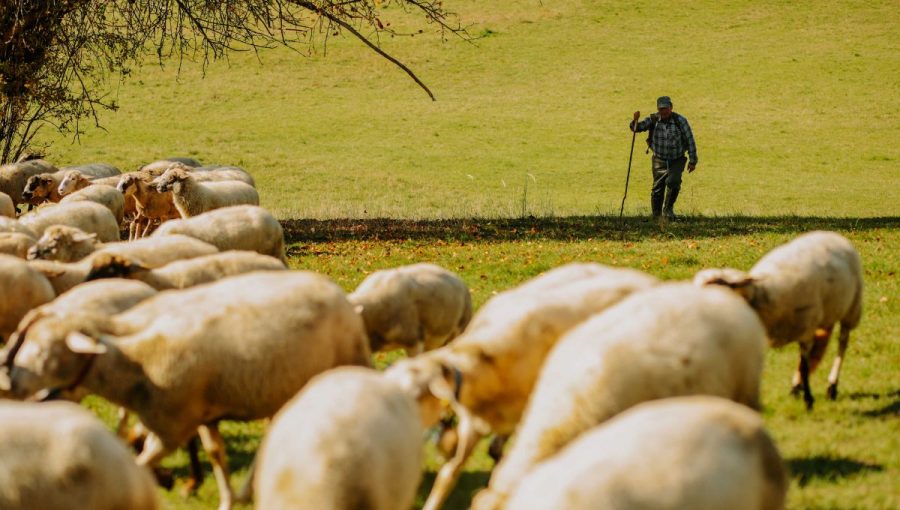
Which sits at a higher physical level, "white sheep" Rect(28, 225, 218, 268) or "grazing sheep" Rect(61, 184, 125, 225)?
"white sheep" Rect(28, 225, 218, 268)

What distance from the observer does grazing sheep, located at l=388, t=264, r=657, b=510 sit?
677 centimetres

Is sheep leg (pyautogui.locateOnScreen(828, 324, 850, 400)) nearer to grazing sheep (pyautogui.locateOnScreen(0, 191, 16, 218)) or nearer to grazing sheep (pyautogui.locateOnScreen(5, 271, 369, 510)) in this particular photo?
grazing sheep (pyautogui.locateOnScreen(5, 271, 369, 510))

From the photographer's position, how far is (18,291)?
9164 millimetres

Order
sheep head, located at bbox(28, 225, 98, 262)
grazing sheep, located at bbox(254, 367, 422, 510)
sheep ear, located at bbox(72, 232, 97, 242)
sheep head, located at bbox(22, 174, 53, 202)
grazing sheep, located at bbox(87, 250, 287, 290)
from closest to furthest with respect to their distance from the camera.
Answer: grazing sheep, located at bbox(254, 367, 422, 510)
grazing sheep, located at bbox(87, 250, 287, 290)
sheep head, located at bbox(28, 225, 98, 262)
sheep ear, located at bbox(72, 232, 97, 242)
sheep head, located at bbox(22, 174, 53, 202)

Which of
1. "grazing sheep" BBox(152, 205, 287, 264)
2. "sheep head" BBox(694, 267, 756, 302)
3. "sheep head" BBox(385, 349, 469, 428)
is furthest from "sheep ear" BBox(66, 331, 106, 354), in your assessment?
"grazing sheep" BBox(152, 205, 287, 264)

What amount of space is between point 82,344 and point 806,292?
237 inches

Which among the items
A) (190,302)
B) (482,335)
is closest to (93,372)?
(190,302)

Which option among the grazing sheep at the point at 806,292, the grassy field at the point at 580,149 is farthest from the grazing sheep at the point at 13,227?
the grazing sheep at the point at 806,292

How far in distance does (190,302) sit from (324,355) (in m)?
1.02

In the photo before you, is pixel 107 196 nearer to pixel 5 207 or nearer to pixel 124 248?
pixel 5 207

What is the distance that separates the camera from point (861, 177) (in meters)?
38.8

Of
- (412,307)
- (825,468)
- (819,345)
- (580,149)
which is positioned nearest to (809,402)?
(819,345)

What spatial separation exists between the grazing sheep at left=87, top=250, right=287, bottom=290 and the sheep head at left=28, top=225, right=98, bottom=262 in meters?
1.92

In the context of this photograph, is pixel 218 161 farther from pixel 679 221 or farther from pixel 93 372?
pixel 93 372
